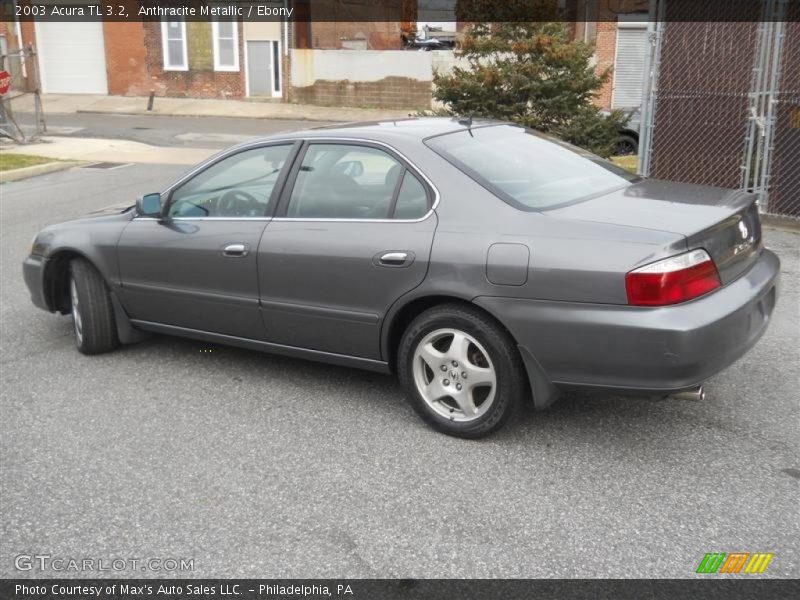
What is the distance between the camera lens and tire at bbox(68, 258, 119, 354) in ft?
18.9

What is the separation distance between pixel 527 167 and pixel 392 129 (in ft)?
2.53

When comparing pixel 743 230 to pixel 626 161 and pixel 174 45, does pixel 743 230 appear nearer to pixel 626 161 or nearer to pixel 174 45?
pixel 626 161

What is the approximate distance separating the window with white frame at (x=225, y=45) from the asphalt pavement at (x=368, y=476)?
85.9ft

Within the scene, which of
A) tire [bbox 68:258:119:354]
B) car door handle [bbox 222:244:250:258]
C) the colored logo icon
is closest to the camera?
the colored logo icon

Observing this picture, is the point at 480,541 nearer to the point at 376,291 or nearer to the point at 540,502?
the point at 540,502

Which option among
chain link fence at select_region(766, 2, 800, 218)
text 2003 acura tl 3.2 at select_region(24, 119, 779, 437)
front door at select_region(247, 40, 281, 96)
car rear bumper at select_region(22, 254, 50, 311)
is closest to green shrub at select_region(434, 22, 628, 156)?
chain link fence at select_region(766, 2, 800, 218)

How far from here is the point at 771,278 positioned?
4426mm

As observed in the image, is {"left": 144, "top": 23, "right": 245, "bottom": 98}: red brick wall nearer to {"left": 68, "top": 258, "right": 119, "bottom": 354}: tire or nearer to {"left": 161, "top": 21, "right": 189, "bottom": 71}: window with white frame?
{"left": 161, "top": 21, "right": 189, "bottom": 71}: window with white frame

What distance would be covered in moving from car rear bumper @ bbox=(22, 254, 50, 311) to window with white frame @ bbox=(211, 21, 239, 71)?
83.5ft

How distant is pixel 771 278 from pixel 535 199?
1.26 metres

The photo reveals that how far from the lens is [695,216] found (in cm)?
414


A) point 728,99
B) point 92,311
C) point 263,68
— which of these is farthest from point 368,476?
point 263,68

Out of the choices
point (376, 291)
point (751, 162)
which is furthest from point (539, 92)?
point (376, 291)

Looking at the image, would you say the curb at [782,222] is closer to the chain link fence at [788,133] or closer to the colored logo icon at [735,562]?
the chain link fence at [788,133]
